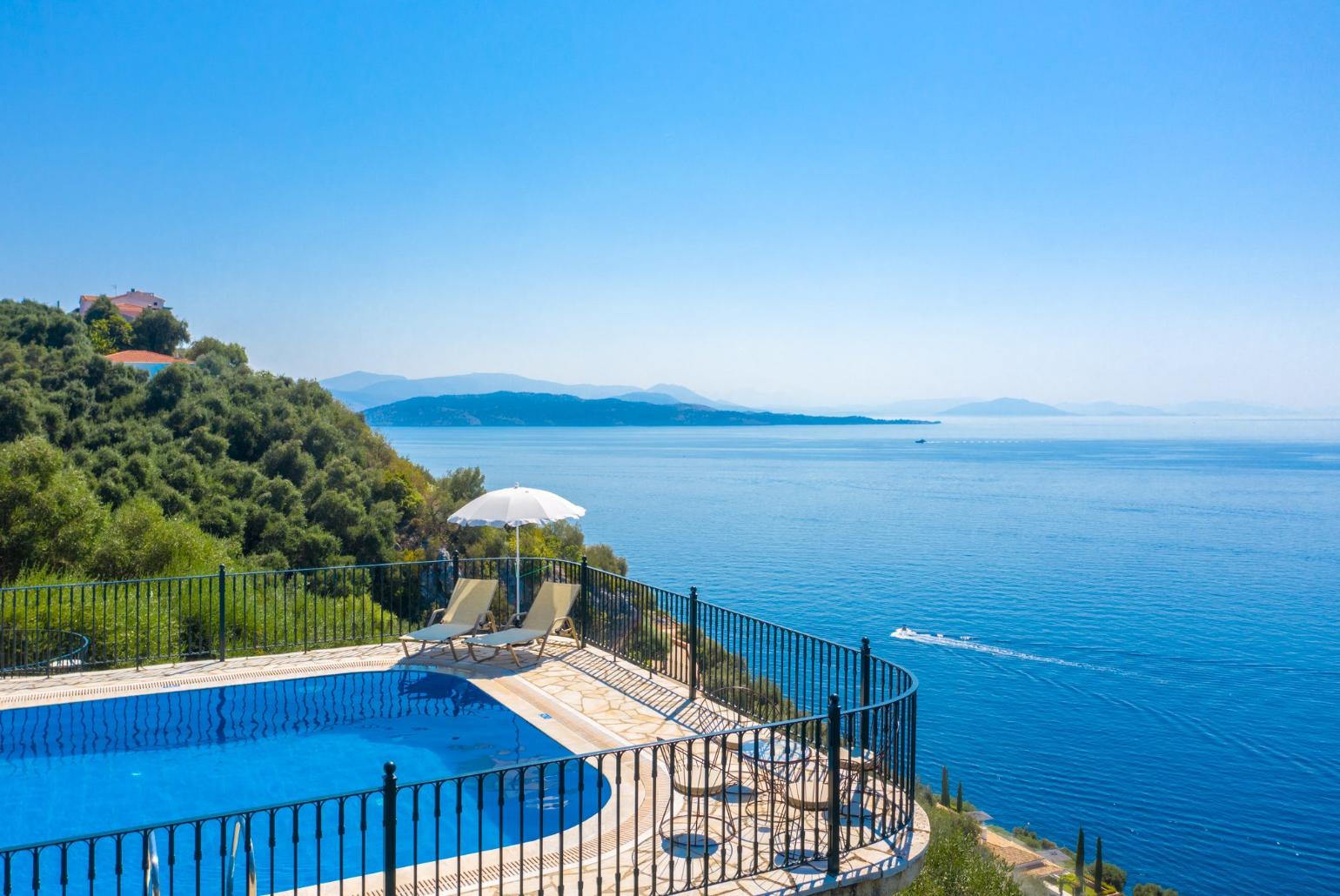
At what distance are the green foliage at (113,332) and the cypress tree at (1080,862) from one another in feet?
177

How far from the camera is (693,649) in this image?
8.72m

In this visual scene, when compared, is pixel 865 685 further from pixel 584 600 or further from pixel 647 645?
pixel 584 600

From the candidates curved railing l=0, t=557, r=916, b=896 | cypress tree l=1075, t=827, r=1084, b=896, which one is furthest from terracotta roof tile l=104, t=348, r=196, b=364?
curved railing l=0, t=557, r=916, b=896

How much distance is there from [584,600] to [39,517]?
10863 mm

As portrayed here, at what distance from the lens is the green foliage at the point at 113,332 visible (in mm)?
51116

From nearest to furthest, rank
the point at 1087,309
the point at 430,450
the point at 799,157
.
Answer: the point at 799,157
the point at 1087,309
the point at 430,450

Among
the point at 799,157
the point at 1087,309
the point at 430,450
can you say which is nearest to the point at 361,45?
the point at 799,157

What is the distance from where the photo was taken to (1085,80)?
25.6 m

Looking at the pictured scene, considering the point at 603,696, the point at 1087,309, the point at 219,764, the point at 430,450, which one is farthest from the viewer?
the point at 430,450

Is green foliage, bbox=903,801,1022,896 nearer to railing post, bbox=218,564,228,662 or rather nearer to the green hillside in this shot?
railing post, bbox=218,564,228,662

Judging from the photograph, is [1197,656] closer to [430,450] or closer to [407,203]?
[407,203]

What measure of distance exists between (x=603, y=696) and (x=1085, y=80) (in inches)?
984

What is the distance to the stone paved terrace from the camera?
493 cm

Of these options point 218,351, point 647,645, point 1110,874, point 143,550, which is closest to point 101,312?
point 218,351
